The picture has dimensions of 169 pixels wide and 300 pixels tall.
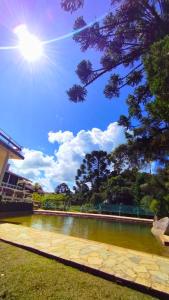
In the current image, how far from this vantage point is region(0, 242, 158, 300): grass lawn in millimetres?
2947

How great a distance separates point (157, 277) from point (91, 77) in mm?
5709

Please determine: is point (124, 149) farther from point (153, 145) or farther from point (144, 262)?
point (144, 262)

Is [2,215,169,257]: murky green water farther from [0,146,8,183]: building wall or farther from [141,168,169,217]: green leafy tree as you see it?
[141,168,169,217]: green leafy tree

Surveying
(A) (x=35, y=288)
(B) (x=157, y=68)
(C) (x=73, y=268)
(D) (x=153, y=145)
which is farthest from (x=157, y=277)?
(D) (x=153, y=145)

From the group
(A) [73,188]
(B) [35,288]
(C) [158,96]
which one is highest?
(A) [73,188]

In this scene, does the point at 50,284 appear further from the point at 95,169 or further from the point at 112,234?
the point at 95,169

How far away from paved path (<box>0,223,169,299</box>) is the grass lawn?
27 centimetres

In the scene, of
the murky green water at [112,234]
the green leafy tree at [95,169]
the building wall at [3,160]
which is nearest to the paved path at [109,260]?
the murky green water at [112,234]

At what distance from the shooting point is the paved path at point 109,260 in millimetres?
3791

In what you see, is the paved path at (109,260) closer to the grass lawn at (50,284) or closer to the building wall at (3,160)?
the grass lawn at (50,284)

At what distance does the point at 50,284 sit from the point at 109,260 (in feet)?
5.75

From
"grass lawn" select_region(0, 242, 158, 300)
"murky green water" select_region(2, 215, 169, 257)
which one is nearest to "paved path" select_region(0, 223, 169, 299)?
"grass lawn" select_region(0, 242, 158, 300)

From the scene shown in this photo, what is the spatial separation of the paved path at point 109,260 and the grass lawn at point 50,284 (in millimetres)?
270

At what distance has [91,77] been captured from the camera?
23.7 ft
